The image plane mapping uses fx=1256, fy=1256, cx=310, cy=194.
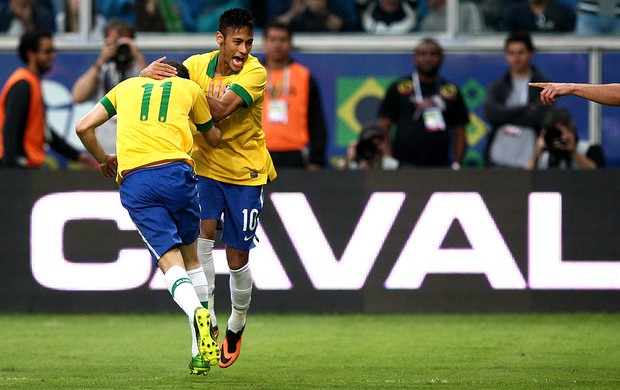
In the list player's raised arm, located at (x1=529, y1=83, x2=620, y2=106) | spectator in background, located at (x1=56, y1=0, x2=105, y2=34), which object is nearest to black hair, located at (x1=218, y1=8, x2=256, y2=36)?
player's raised arm, located at (x1=529, y1=83, x2=620, y2=106)

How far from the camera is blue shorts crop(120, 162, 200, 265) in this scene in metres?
7.32

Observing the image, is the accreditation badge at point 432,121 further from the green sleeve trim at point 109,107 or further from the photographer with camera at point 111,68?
the green sleeve trim at point 109,107

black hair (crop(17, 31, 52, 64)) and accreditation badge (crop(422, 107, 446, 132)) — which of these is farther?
accreditation badge (crop(422, 107, 446, 132))

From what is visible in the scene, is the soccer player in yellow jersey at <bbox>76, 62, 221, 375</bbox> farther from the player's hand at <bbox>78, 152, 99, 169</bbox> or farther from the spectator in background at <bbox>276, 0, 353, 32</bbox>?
the spectator in background at <bbox>276, 0, 353, 32</bbox>

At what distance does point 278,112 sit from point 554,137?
2623 mm

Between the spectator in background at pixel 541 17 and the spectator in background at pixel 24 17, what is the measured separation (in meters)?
5.10

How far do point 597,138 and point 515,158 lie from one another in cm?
168

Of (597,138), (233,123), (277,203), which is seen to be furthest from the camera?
(597,138)

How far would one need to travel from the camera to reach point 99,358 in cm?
847

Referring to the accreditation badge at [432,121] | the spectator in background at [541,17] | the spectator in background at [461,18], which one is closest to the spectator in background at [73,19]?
the spectator in background at [461,18]

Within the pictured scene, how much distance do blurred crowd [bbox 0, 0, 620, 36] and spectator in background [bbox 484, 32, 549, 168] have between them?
5.97 ft

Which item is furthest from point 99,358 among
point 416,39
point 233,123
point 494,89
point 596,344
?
point 416,39

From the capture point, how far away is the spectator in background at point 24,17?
14.0m

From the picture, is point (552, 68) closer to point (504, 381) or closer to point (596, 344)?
point (596, 344)
